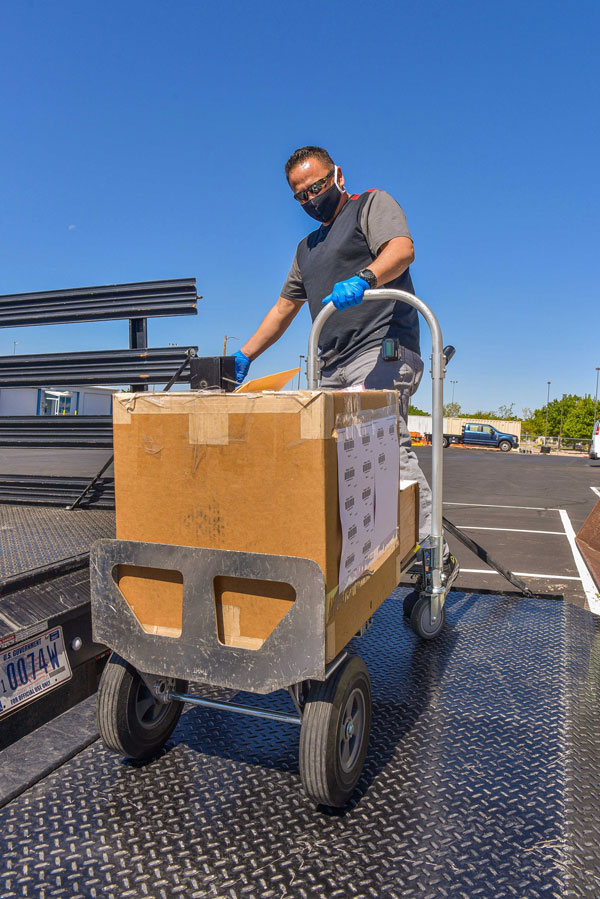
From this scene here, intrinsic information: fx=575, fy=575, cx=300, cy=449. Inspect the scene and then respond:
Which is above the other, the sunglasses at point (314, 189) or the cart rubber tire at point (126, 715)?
the sunglasses at point (314, 189)

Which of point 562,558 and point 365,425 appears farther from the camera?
point 562,558

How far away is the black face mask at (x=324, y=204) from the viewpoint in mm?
2441

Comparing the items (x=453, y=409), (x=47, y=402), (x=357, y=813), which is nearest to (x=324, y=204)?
(x=357, y=813)

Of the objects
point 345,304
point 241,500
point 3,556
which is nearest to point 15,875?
point 241,500

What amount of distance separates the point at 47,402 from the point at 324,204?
33.0ft

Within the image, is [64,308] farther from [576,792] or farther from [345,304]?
[576,792]

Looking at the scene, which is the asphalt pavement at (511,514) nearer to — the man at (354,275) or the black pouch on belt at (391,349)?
the man at (354,275)

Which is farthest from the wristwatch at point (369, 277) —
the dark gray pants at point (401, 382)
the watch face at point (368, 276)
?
the dark gray pants at point (401, 382)

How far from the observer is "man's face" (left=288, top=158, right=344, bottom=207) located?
240 cm

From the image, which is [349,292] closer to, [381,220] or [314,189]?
[381,220]

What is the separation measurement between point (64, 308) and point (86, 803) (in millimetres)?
2940

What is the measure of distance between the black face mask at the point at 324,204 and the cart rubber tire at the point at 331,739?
1882 millimetres

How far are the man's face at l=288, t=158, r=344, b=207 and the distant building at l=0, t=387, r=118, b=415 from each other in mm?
3302

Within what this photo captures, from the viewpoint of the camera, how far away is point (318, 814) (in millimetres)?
1351
